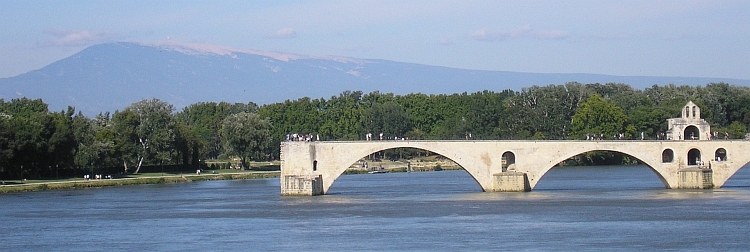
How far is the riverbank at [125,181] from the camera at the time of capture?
69562 mm

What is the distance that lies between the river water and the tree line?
983cm

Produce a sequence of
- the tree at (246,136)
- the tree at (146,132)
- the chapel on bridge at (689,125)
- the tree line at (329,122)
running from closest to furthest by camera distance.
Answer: the chapel on bridge at (689,125), the tree line at (329,122), the tree at (146,132), the tree at (246,136)

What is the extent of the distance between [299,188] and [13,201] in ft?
48.9

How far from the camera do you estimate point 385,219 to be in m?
48.5

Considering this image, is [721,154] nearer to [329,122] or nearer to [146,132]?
[146,132]

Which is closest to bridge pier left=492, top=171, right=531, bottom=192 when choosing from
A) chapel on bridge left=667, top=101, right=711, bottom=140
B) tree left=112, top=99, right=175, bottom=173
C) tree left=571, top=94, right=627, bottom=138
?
chapel on bridge left=667, top=101, right=711, bottom=140

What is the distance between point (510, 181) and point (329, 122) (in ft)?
212

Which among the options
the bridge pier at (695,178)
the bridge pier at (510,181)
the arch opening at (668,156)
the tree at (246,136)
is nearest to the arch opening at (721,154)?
the bridge pier at (695,178)

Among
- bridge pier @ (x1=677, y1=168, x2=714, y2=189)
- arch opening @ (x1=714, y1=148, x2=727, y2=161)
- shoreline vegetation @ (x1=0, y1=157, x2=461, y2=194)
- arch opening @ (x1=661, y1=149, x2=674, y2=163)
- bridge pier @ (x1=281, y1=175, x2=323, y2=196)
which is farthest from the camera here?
shoreline vegetation @ (x1=0, y1=157, x2=461, y2=194)

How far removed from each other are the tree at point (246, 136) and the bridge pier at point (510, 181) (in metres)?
38.8

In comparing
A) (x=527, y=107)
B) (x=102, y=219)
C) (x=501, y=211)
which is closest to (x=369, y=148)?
(x=501, y=211)

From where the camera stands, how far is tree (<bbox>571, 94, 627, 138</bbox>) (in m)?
102

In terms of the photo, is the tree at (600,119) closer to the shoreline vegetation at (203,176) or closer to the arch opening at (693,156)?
the shoreline vegetation at (203,176)

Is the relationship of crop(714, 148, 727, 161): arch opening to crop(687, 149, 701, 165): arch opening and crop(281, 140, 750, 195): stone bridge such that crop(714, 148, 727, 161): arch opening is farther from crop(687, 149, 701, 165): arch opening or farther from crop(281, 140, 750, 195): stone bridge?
crop(281, 140, 750, 195): stone bridge
